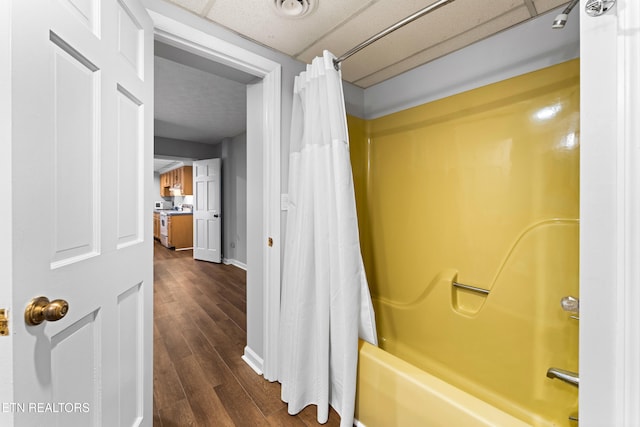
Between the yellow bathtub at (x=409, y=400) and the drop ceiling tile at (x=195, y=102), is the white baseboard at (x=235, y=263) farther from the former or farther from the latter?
the yellow bathtub at (x=409, y=400)

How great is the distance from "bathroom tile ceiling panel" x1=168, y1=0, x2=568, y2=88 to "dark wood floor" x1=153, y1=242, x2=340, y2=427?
2131 mm

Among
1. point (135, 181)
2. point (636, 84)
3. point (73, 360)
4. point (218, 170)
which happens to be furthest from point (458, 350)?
point (218, 170)

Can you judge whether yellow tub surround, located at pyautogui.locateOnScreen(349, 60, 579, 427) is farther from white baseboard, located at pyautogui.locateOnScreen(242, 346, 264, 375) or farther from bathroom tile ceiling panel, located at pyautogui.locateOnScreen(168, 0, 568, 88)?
white baseboard, located at pyautogui.locateOnScreen(242, 346, 264, 375)

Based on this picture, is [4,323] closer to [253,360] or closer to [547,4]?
[253,360]

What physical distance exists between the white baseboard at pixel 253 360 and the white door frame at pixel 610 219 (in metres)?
1.63

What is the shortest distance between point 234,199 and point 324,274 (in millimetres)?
3876

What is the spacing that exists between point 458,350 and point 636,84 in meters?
1.51

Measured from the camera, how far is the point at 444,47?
163cm

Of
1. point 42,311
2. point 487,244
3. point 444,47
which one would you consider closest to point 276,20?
point 444,47

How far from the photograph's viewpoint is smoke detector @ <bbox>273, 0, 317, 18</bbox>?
1265mm

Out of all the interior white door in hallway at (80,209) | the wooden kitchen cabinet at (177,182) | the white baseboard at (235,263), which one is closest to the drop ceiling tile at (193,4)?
the interior white door in hallway at (80,209)

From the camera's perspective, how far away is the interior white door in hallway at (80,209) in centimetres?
54

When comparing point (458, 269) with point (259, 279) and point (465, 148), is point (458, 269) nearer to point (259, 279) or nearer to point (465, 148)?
point (465, 148)

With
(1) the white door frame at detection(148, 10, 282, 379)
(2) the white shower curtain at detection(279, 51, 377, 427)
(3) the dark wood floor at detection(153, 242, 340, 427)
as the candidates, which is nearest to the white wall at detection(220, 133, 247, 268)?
(3) the dark wood floor at detection(153, 242, 340, 427)
